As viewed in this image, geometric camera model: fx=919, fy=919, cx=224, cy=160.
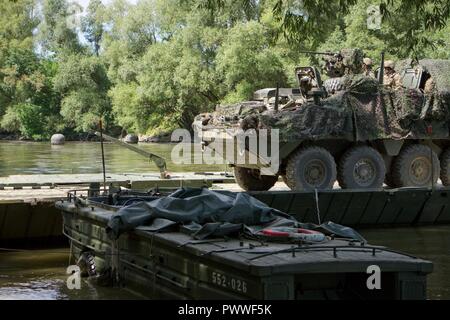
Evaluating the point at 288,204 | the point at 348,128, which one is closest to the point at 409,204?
the point at 348,128

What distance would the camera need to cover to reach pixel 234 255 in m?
7.71

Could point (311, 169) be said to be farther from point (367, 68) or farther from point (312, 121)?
point (367, 68)

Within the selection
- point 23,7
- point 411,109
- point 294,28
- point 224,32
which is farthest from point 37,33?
point 294,28

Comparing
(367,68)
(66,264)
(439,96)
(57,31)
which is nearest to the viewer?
(66,264)

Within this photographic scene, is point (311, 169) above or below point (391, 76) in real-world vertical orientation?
below

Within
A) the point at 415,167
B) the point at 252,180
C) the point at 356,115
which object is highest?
the point at 356,115

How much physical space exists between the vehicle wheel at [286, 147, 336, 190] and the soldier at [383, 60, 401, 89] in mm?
2398

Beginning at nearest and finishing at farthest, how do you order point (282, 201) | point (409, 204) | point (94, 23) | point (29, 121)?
1. point (282, 201)
2. point (409, 204)
3. point (29, 121)
4. point (94, 23)

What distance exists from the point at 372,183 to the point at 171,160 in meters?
18.1

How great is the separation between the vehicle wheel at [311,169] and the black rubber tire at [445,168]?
9.11 feet

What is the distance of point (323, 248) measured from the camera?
7.85 metres

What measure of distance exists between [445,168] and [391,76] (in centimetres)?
213

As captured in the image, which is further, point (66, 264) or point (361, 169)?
point (361, 169)

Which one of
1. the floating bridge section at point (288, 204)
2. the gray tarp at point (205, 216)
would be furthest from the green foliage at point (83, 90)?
the gray tarp at point (205, 216)
